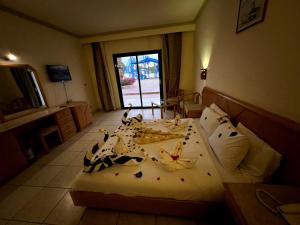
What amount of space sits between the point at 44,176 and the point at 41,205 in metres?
0.59

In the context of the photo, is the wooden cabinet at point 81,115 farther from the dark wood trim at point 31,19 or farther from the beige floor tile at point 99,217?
the beige floor tile at point 99,217

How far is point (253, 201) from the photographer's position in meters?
0.81

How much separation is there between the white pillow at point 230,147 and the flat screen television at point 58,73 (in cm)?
382

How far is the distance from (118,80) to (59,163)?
3491 mm

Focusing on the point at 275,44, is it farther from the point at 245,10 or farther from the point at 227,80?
the point at 227,80

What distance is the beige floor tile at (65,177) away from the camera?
1893 mm

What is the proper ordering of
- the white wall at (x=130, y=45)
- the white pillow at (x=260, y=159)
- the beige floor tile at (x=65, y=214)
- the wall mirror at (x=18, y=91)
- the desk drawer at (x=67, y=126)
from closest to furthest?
the white pillow at (x=260, y=159), the beige floor tile at (x=65, y=214), the wall mirror at (x=18, y=91), the desk drawer at (x=67, y=126), the white wall at (x=130, y=45)

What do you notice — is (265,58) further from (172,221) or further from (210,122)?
(172,221)

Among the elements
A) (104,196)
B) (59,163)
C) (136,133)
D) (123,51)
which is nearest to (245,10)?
(136,133)

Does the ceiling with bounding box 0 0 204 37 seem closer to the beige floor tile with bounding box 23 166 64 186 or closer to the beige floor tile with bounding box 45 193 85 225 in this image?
the beige floor tile with bounding box 23 166 64 186

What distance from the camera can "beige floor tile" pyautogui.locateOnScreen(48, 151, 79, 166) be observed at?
234cm

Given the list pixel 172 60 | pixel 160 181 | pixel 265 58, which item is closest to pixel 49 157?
pixel 160 181

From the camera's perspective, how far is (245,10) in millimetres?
1456

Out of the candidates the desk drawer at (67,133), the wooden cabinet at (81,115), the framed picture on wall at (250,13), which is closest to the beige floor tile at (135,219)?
the framed picture on wall at (250,13)
